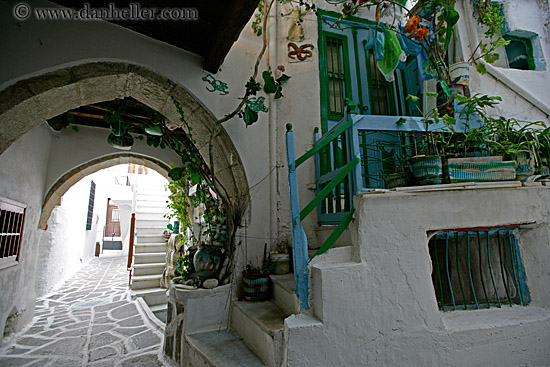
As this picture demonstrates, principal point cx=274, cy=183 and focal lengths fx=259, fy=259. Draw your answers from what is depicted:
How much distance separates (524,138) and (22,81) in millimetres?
3612

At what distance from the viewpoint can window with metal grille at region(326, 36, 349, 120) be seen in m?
3.29

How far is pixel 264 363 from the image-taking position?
5.42 feet

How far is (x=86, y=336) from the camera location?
329 centimetres

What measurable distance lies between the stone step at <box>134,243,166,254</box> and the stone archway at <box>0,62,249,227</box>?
414 centimetres

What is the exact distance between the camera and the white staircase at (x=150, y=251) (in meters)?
4.93

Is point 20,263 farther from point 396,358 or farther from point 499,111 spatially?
point 499,111

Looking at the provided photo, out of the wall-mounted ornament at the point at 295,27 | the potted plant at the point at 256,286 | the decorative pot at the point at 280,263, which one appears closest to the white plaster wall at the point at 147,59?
the decorative pot at the point at 280,263

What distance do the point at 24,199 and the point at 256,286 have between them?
3.28 metres

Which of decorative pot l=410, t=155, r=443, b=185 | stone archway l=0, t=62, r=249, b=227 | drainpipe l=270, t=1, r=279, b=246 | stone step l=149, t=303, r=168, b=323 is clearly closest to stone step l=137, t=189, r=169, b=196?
stone step l=149, t=303, r=168, b=323

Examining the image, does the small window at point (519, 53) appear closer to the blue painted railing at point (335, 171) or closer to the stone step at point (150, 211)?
the blue painted railing at point (335, 171)

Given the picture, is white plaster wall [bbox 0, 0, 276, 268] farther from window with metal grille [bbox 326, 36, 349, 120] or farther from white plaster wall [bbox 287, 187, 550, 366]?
white plaster wall [bbox 287, 187, 550, 366]

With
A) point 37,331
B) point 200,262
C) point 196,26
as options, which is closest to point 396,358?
point 200,262

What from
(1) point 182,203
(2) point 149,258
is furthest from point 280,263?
(2) point 149,258

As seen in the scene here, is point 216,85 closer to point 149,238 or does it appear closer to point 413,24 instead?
point 413,24
